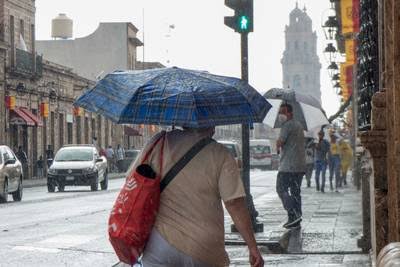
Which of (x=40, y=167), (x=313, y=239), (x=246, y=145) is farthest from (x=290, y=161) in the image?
(x=40, y=167)

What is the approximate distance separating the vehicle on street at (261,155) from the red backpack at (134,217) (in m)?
75.3

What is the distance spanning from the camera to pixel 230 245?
1327 centimetres

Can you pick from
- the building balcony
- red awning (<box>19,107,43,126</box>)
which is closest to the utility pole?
the building balcony

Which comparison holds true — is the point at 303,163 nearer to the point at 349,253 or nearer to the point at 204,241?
the point at 349,253

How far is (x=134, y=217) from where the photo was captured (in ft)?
18.0

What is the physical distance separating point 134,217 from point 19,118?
154 ft

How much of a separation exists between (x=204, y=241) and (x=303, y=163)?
9299 mm

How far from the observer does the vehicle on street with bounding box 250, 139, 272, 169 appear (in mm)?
81188

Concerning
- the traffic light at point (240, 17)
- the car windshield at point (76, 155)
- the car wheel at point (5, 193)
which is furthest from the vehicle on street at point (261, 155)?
the traffic light at point (240, 17)

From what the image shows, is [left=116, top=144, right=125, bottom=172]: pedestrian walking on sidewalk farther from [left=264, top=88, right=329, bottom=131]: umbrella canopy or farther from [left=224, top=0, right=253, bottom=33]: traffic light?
[left=224, top=0, right=253, bottom=33]: traffic light

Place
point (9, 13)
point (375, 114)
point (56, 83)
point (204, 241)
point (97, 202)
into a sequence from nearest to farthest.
A: point (204, 241)
point (375, 114)
point (97, 202)
point (9, 13)
point (56, 83)

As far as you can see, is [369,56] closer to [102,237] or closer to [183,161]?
[183,161]

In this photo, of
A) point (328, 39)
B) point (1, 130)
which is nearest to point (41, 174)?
point (1, 130)

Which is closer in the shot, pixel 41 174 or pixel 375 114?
pixel 375 114
